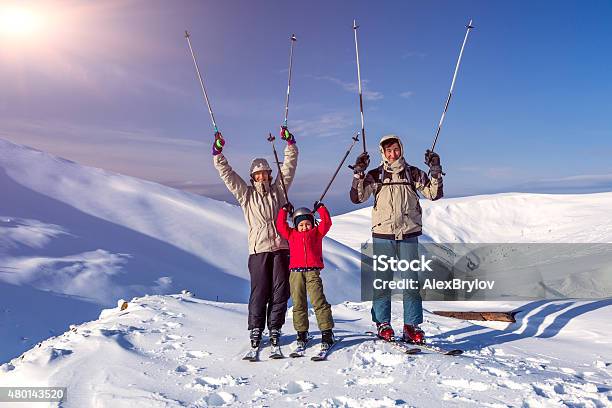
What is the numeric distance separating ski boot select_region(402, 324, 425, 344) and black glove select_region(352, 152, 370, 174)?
184 cm

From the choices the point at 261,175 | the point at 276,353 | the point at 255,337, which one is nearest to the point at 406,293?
the point at 276,353

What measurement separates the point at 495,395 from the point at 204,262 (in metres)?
14.3

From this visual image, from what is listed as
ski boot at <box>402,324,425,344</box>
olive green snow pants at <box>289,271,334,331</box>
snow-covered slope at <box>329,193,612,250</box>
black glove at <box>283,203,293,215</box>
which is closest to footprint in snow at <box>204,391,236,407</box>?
olive green snow pants at <box>289,271,334,331</box>

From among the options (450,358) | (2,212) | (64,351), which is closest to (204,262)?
(2,212)

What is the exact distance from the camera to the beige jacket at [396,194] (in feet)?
17.6

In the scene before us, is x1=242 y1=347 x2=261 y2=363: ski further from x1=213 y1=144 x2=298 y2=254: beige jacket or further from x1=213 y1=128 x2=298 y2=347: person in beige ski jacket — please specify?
x1=213 y1=144 x2=298 y2=254: beige jacket

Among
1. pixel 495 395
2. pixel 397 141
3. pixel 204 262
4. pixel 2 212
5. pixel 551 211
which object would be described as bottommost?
pixel 495 395

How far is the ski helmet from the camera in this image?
16.5ft

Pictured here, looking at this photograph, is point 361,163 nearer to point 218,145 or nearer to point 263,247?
point 263,247

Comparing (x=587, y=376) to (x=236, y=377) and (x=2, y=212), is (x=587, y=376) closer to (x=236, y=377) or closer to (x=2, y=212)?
(x=236, y=377)

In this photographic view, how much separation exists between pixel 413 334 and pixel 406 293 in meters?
0.46

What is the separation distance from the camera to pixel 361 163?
536 centimetres

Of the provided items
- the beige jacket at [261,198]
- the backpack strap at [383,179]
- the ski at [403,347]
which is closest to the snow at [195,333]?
the ski at [403,347]

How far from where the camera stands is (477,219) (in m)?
35.7
